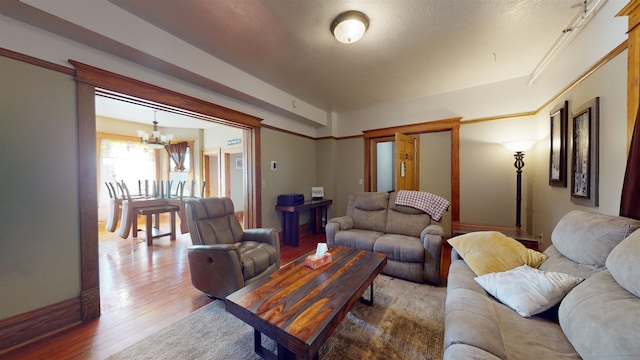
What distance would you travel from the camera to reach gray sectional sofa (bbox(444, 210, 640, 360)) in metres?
0.83

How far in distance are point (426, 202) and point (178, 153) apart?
6448 mm

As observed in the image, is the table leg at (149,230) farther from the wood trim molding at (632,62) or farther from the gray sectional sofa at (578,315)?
the wood trim molding at (632,62)

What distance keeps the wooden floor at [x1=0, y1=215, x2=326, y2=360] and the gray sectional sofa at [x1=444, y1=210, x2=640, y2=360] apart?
7.03ft

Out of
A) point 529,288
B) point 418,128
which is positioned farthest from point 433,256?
point 418,128

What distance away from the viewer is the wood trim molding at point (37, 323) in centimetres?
153

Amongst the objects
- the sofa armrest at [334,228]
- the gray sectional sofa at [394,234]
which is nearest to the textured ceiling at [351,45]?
the gray sectional sofa at [394,234]

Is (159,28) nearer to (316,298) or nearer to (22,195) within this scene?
(22,195)

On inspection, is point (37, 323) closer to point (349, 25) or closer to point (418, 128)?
point (349, 25)

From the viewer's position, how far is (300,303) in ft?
4.30

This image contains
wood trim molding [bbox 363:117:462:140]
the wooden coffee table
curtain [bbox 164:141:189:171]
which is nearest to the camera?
the wooden coffee table

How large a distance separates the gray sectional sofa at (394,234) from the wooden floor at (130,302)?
1.00 m

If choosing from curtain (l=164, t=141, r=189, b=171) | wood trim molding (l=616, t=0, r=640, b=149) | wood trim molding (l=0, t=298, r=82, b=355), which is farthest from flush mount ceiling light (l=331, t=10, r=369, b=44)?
curtain (l=164, t=141, r=189, b=171)

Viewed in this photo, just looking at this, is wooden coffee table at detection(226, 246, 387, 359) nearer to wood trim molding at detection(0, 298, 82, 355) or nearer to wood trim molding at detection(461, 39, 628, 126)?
wood trim molding at detection(0, 298, 82, 355)

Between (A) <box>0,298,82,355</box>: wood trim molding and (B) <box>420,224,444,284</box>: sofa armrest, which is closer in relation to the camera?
(A) <box>0,298,82,355</box>: wood trim molding
